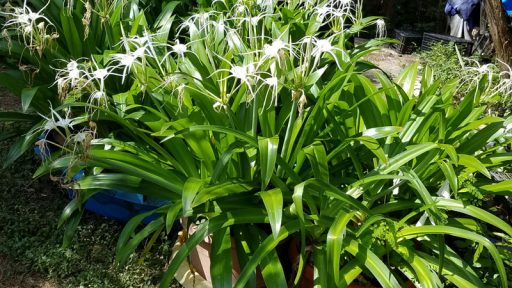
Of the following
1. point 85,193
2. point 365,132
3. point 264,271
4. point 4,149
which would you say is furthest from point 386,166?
point 4,149

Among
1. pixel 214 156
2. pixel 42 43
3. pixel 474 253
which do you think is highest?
pixel 42 43

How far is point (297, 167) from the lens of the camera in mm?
2189

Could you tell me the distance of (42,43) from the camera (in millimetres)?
2223

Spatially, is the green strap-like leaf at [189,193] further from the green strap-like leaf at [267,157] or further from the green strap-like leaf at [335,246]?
the green strap-like leaf at [335,246]

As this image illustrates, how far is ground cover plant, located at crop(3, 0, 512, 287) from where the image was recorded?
6.13 ft

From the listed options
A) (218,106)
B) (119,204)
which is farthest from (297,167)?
(119,204)

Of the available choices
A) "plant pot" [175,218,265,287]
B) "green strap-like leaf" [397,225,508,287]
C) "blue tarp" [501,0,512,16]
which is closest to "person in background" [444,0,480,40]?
"blue tarp" [501,0,512,16]

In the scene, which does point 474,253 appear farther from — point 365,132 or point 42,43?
point 42,43

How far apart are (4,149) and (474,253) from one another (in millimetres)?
2492

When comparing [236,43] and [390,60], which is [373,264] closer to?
[236,43]

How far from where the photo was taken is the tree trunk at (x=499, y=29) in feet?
15.4

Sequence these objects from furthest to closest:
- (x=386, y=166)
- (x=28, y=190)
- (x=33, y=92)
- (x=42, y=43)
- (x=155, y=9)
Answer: (x=155, y=9) → (x=28, y=190) → (x=33, y=92) → (x=42, y=43) → (x=386, y=166)

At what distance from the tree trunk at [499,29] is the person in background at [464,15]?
7.75ft

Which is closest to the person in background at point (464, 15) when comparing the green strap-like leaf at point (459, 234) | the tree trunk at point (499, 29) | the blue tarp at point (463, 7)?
the blue tarp at point (463, 7)
